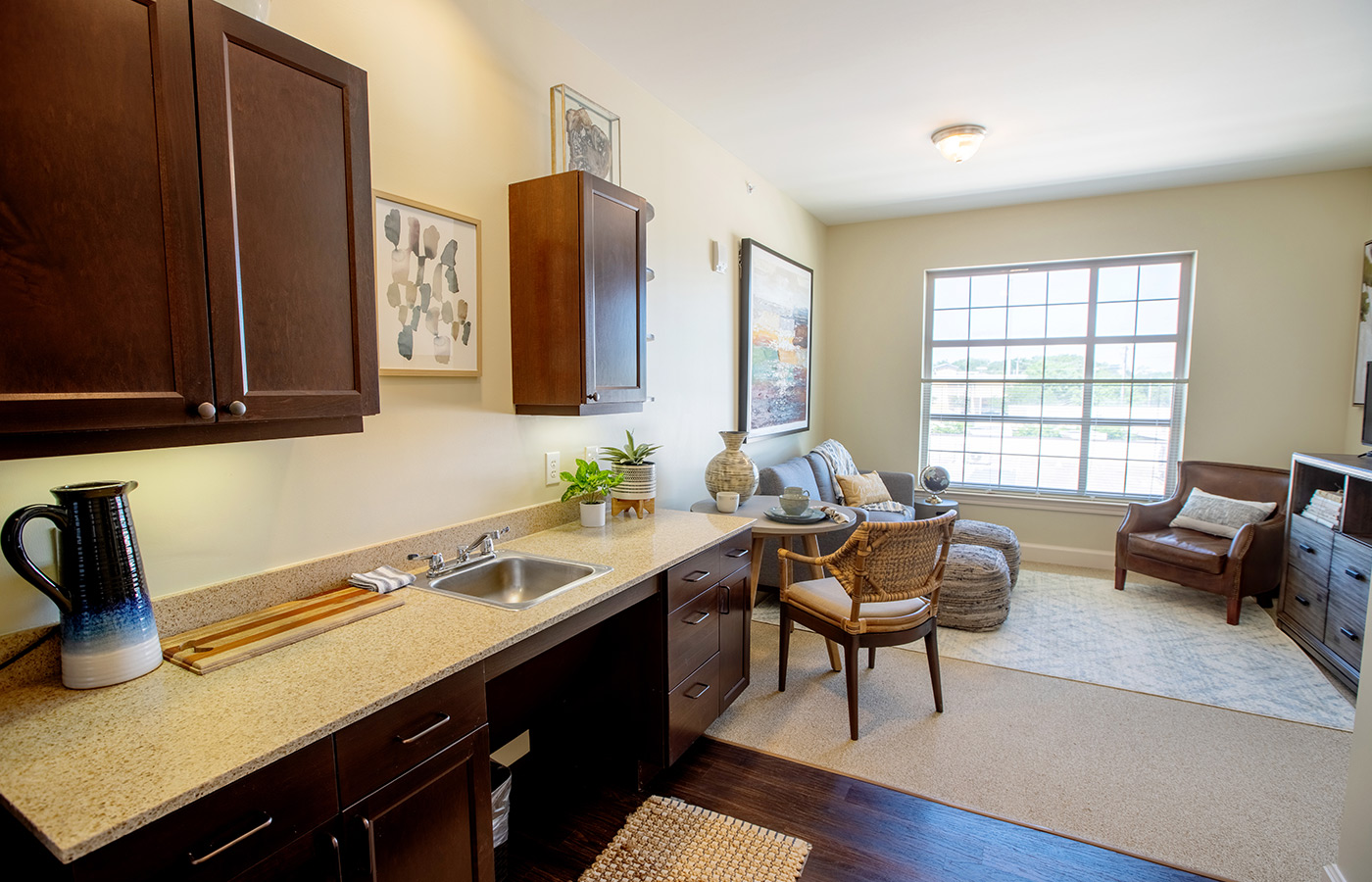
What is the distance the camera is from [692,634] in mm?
2186

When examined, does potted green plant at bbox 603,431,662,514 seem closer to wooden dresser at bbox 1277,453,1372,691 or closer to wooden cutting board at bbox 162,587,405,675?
wooden cutting board at bbox 162,587,405,675

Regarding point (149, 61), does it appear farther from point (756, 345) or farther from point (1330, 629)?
point (1330, 629)

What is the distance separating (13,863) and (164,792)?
37 cm

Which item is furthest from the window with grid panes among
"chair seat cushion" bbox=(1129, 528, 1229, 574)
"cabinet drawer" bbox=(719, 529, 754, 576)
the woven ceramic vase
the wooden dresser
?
"cabinet drawer" bbox=(719, 529, 754, 576)

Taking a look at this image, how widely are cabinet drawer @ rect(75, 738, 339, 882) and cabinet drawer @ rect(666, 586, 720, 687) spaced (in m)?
1.13

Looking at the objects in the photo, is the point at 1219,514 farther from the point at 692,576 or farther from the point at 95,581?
the point at 95,581

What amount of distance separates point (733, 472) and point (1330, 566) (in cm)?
299

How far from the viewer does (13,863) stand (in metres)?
0.96

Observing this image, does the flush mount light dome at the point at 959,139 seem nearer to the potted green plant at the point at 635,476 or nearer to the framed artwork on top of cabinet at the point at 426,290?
the potted green plant at the point at 635,476

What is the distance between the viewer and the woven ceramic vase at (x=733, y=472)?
10.5 ft

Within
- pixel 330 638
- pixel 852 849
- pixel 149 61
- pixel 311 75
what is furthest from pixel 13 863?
pixel 852 849

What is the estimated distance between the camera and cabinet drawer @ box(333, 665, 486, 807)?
111cm

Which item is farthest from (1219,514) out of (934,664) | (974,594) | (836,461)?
(934,664)

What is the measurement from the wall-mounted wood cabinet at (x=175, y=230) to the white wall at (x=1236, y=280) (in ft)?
15.8
